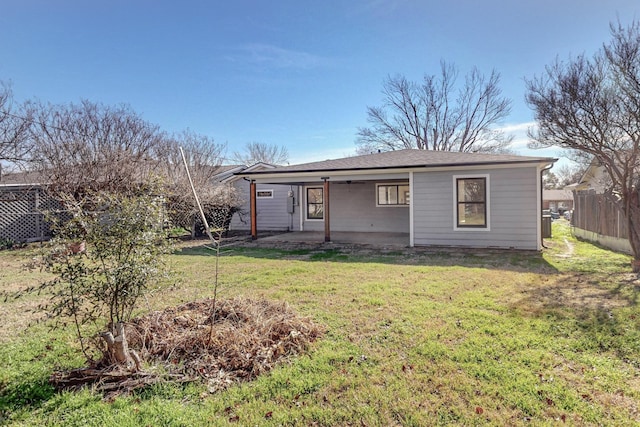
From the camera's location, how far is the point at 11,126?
1225 centimetres

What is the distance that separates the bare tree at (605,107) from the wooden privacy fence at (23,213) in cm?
1503

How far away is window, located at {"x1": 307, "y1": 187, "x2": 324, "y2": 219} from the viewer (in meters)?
15.2

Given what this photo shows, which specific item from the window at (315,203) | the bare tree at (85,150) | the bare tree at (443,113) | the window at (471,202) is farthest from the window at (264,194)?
the bare tree at (443,113)

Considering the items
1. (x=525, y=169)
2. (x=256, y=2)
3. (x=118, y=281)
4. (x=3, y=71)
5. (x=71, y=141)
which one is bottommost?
(x=118, y=281)

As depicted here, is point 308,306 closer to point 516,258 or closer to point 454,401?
point 454,401

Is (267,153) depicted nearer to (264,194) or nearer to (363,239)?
(264,194)

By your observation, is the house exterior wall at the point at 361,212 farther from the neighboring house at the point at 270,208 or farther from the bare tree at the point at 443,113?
the bare tree at the point at 443,113

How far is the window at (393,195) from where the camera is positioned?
1383cm

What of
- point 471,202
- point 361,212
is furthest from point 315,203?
point 471,202

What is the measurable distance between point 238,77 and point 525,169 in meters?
13.1

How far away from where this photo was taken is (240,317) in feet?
13.6

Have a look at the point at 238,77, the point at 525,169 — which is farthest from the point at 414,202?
the point at 238,77

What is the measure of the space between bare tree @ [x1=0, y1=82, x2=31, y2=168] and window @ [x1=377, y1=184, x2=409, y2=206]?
1305 cm

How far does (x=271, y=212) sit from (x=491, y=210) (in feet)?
31.8
